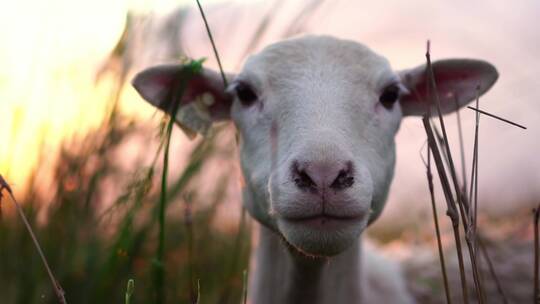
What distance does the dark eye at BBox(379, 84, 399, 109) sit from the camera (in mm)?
2641

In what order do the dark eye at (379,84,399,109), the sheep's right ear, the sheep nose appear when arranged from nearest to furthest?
the sheep nose < the dark eye at (379,84,399,109) < the sheep's right ear

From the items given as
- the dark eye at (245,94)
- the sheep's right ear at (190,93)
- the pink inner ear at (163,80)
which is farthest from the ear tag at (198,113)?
the dark eye at (245,94)

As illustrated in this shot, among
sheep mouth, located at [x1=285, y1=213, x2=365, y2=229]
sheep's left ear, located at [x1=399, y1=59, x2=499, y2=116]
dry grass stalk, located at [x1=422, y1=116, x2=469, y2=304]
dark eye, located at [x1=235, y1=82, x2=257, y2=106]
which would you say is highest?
sheep's left ear, located at [x1=399, y1=59, x2=499, y2=116]

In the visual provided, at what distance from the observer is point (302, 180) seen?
6.42ft

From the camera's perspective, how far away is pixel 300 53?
2.70 meters

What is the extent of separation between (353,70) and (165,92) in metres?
0.94

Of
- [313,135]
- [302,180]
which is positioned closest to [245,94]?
[313,135]

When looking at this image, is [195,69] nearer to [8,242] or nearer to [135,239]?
[135,239]

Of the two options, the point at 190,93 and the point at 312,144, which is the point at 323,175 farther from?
the point at 190,93

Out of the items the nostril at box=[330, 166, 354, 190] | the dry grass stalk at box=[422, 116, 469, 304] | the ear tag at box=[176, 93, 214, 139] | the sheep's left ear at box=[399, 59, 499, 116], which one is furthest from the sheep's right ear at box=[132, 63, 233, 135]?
the dry grass stalk at box=[422, 116, 469, 304]

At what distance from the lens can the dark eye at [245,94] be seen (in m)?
2.73

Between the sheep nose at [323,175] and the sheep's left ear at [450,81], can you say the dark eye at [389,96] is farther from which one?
the sheep nose at [323,175]

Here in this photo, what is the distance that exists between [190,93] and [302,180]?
1.26 meters

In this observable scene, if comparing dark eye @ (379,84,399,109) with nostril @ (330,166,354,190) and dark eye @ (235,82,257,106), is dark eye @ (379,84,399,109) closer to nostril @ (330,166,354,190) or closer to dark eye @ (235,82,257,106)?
dark eye @ (235,82,257,106)
